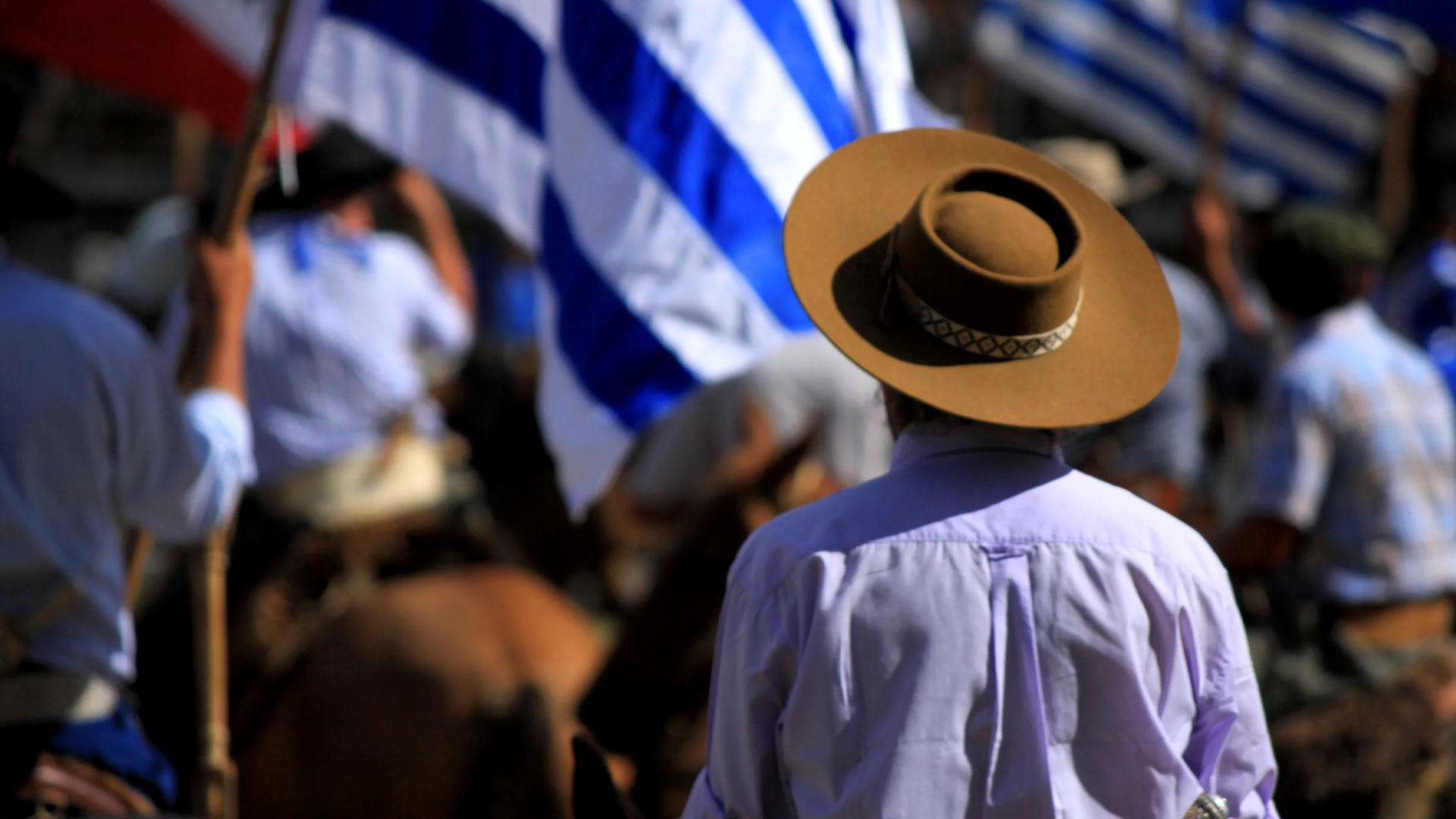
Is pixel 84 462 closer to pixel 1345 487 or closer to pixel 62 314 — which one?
pixel 62 314

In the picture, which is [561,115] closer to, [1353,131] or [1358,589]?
[1358,589]

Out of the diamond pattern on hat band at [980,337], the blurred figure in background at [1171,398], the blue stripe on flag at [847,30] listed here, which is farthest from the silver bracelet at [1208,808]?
the blurred figure in background at [1171,398]

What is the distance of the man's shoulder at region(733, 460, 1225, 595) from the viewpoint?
68.5 inches

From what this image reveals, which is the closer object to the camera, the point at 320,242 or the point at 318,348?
the point at 318,348

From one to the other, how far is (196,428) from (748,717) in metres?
1.40

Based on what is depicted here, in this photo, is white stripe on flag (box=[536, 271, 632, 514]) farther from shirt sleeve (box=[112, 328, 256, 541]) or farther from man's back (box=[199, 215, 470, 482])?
man's back (box=[199, 215, 470, 482])

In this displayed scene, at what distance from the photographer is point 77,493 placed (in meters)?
2.52

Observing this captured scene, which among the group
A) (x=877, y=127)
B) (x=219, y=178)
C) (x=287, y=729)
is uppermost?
(x=877, y=127)

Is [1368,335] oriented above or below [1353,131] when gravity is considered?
above

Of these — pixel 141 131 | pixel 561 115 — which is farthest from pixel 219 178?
pixel 561 115

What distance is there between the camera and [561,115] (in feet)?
10.1

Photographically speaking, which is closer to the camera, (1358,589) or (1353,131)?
(1358,589)

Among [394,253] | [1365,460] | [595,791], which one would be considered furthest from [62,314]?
[1365,460]

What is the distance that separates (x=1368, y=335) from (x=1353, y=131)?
3.62 meters
